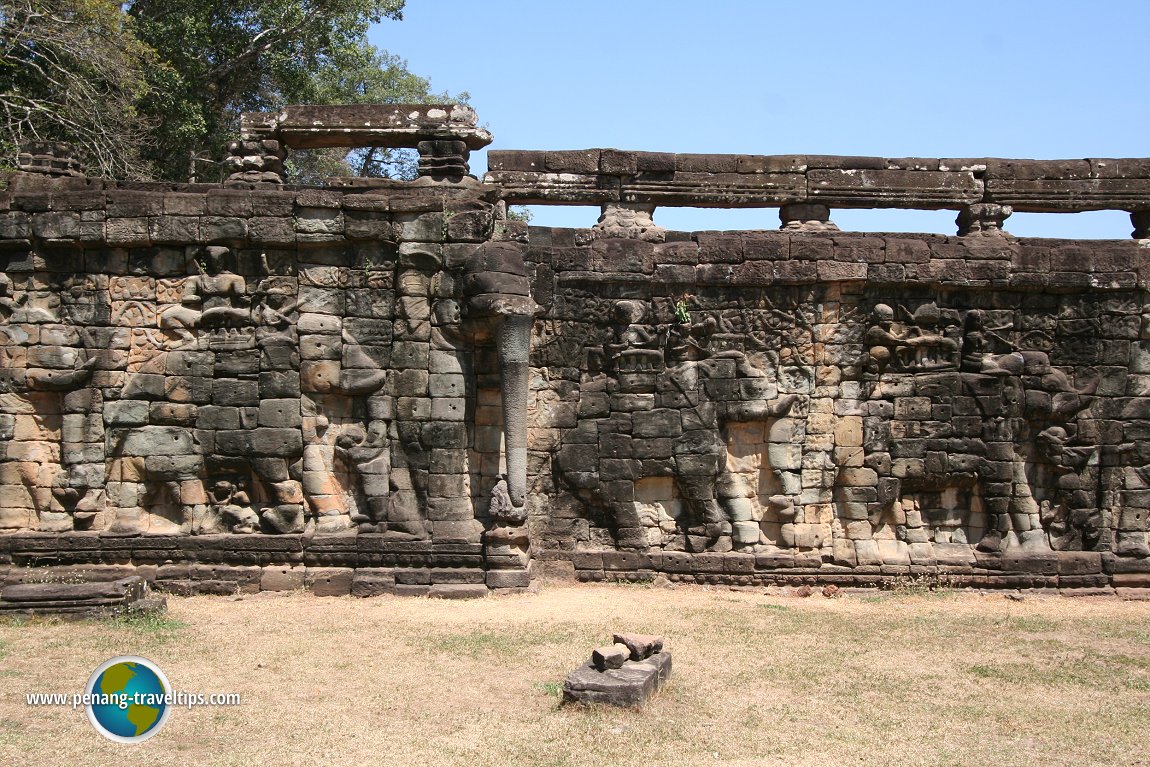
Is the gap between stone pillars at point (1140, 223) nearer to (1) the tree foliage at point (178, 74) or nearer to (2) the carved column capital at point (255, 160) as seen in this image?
(2) the carved column capital at point (255, 160)

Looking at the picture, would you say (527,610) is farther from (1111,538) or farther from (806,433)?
(1111,538)

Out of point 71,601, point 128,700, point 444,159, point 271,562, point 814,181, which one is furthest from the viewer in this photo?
point 814,181

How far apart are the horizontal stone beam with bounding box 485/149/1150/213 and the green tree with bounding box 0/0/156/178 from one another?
7864 mm

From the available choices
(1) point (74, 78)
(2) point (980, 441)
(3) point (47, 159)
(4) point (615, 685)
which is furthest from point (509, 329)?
(1) point (74, 78)

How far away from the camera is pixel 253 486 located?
37.2 feet

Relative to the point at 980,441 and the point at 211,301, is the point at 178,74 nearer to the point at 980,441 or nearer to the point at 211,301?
the point at 211,301

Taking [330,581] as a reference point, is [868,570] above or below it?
below

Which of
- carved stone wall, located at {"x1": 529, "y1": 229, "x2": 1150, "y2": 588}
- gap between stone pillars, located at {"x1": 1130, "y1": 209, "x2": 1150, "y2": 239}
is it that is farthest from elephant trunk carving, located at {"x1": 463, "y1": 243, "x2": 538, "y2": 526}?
gap between stone pillars, located at {"x1": 1130, "y1": 209, "x2": 1150, "y2": 239}

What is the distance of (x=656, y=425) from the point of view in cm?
1185

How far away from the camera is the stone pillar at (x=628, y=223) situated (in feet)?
40.4

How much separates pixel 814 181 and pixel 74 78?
37.6 feet

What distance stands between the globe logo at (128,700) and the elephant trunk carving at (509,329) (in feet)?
14.2

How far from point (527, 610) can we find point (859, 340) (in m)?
4.85

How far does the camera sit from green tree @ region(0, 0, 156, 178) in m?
16.3
